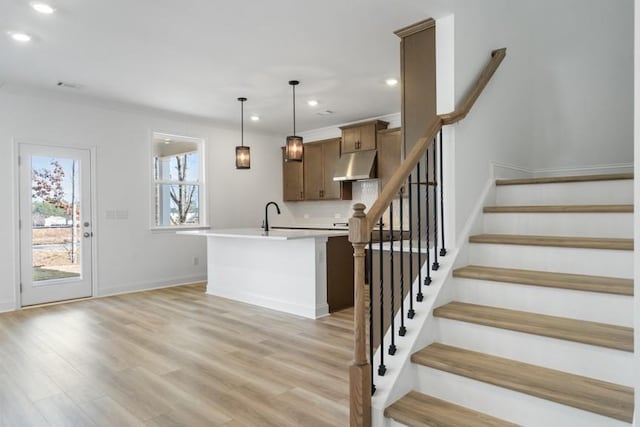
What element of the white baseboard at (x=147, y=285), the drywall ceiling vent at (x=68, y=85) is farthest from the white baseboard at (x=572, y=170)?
the white baseboard at (x=147, y=285)

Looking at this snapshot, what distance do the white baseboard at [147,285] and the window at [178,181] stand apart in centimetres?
87

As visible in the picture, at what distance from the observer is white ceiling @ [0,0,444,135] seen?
3.04m

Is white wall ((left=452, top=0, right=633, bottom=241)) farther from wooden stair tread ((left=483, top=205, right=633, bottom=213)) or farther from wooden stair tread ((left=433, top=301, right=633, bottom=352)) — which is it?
wooden stair tread ((left=433, top=301, right=633, bottom=352))

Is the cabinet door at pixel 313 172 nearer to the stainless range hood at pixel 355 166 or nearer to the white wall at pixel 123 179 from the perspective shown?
the stainless range hood at pixel 355 166

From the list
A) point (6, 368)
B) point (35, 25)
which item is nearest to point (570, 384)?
point (6, 368)

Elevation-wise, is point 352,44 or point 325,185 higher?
point 352,44

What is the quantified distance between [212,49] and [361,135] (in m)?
3.28

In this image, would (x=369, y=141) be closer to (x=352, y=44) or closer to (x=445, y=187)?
(x=352, y=44)

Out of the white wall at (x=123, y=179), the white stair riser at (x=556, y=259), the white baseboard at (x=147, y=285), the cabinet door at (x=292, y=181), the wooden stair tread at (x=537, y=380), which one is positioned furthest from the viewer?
the cabinet door at (x=292, y=181)

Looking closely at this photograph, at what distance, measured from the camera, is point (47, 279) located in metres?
5.12

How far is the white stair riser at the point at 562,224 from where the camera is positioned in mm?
2305

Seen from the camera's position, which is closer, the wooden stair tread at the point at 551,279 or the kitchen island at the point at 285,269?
the wooden stair tread at the point at 551,279

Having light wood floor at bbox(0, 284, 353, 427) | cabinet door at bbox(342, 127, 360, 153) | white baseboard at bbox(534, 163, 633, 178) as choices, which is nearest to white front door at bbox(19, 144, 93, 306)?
light wood floor at bbox(0, 284, 353, 427)

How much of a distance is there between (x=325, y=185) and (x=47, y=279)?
14.2 ft
